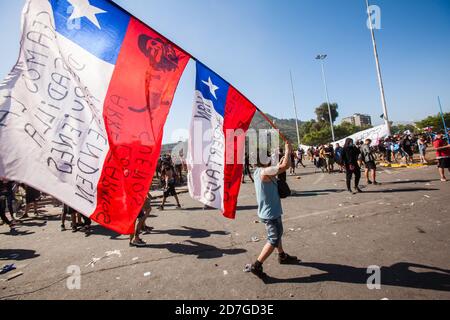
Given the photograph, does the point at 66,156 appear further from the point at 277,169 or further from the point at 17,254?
the point at 17,254

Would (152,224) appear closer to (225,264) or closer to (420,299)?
(225,264)

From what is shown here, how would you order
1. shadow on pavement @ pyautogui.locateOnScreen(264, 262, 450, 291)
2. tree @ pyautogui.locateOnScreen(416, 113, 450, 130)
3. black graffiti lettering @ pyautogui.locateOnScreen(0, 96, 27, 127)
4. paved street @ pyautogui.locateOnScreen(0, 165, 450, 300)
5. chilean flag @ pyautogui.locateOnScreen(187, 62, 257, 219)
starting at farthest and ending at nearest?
tree @ pyautogui.locateOnScreen(416, 113, 450, 130), chilean flag @ pyautogui.locateOnScreen(187, 62, 257, 219), paved street @ pyautogui.locateOnScreen(0, 165, 450, 300), shadow on pavement @ pyautogui.locateOnScreen(264, 262, 450, 291), black graffiti lettering @ pyautogui.locateOnScreen(0, 96, 27, 127)

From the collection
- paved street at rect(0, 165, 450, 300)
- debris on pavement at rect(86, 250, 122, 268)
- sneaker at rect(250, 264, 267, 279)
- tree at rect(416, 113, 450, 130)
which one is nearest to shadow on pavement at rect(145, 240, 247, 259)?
paved street at rect(0, 165, 450, 300)

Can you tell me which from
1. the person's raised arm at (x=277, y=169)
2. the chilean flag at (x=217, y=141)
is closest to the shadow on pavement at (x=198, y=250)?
the chilean flag at (x=217, y=141)

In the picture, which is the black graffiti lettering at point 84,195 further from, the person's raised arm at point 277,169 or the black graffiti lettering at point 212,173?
the person's raised arm at point 277,169

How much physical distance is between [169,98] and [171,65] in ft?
1.56

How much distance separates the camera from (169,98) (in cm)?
324

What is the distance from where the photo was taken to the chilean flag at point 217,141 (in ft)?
12.4

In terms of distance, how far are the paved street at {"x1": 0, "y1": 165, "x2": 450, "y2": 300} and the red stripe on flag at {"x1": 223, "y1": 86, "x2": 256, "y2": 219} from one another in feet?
4.36

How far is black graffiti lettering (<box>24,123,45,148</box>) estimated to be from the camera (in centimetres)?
259

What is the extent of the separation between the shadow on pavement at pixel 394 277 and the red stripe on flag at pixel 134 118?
7.82 ft

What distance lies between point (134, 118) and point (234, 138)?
1.70 meters

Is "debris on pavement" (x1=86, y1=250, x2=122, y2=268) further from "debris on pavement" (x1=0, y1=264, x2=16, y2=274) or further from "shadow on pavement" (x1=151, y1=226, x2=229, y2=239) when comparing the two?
"debris on pavement" (x1=0, y1=264, x2=16, y2=274)
